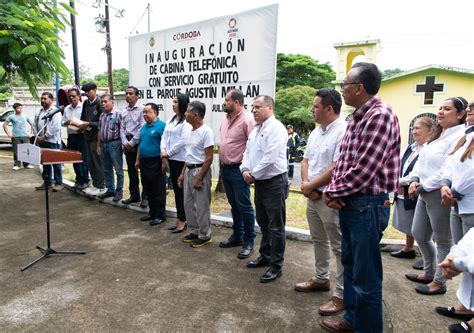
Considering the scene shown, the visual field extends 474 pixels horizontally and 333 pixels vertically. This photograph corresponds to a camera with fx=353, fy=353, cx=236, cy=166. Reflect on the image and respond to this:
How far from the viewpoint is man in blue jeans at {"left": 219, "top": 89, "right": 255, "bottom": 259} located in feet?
13.5

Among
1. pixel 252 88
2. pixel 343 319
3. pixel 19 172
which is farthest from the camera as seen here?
pixel 19 172

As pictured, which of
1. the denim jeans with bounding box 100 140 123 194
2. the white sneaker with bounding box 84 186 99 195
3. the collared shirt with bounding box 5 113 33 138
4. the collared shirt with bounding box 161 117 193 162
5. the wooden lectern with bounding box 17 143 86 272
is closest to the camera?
the wooden lectern with bounding box 17 143 86 272

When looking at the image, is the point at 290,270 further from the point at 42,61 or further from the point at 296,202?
the point at 42,61

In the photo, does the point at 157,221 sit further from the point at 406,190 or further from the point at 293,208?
the point at 406,190

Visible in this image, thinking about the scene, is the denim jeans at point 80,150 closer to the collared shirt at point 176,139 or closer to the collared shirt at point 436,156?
the collared shirt at point 176,139

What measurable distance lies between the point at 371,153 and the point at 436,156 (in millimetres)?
Result: 1555

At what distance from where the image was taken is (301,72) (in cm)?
3809

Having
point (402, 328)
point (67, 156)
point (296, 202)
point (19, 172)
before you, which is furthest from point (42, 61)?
point (19, 172)

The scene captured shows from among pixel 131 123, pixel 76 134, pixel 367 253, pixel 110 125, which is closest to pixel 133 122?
pixel 131 123

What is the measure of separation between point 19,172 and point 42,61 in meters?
5.95

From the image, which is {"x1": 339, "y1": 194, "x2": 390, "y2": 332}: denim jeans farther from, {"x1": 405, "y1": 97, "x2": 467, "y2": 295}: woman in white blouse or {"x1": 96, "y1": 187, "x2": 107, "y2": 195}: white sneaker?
{"x1": 96, "y1": 187, "x2": 107, "y2": 195}: white sneaker

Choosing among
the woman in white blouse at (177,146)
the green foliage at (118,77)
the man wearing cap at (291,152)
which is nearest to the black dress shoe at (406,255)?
the woman in white blouse at (177,146)

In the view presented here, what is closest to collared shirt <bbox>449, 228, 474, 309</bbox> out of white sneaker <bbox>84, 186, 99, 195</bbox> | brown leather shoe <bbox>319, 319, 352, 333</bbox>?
brown leather shoe <bbox>319, 319, 352, 333</bbox>

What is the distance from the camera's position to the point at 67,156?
13.3 ft
